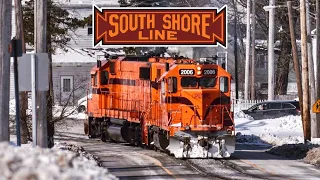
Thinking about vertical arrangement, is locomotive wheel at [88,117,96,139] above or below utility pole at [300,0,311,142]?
below

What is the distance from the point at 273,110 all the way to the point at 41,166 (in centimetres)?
4568

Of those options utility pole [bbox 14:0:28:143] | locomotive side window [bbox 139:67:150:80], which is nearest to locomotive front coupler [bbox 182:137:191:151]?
locomotive side window [bbox 139:67:150:80]

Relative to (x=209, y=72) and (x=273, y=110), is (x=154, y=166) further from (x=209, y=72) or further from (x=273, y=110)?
(x=273, y=110)

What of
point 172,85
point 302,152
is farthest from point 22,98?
point 302,152

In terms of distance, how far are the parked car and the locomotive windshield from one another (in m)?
25.0

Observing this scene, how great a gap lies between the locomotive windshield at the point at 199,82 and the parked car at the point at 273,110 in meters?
25.0

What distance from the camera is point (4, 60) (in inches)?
645

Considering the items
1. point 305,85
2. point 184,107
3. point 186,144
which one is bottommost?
point 186,144

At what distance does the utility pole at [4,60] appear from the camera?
16219mm

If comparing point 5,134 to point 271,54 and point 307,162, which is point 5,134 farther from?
point 271,54

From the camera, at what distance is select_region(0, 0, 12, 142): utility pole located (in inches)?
639

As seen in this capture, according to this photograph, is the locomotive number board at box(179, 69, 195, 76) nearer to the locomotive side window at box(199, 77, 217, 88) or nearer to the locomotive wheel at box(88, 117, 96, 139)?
the locomotive side window at box(199, 77, 217, 88)

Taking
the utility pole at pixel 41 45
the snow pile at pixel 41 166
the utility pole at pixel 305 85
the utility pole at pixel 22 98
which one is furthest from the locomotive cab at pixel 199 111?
the snow pile at pixel 41 166

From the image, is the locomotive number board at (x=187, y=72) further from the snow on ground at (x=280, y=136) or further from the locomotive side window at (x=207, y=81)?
the snow on ground at (x=280, y=136)
